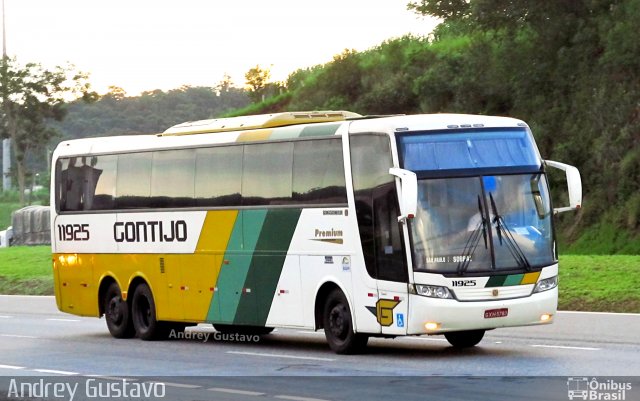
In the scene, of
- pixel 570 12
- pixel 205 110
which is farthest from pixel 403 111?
pixel 205 110

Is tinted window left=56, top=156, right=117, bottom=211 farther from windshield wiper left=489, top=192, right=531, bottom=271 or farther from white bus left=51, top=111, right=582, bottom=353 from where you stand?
windshield wiper left=489, top=192, right=531, bottom=271

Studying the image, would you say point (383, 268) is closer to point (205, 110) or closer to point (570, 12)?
point (570, 12)

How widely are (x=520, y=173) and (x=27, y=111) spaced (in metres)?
53.8

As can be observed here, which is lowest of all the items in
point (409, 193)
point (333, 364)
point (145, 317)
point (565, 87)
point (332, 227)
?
point (145, 317)

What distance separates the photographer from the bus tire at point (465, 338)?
19188mm

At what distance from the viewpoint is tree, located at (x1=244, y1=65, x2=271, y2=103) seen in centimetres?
7819

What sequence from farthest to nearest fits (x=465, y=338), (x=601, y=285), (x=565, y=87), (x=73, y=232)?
(x=565, y=87) → (x=601, y=285) → (x=73, y=232) → (x=465, y=338)

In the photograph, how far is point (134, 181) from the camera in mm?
23672

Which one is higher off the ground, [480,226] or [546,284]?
[480,226]

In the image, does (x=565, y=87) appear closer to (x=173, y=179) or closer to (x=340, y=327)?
(x=173, y=179)

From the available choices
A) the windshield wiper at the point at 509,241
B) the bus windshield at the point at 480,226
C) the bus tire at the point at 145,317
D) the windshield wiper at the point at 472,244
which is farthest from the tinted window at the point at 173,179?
the windshield wiper at the point at 509,241

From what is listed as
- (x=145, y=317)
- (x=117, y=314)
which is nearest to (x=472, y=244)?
(x=145, y=317)

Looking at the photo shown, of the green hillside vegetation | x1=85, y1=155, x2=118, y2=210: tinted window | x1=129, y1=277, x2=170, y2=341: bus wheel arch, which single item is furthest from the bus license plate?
the green hillside vegetation

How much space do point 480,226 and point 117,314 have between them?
338 inches
